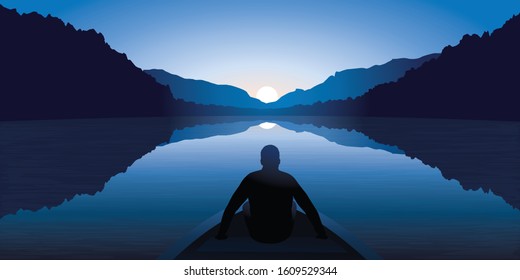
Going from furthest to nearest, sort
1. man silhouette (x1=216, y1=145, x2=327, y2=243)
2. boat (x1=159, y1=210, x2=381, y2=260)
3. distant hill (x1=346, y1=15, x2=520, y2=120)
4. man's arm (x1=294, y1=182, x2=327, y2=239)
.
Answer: distant hill (x1=346, y1=15, x2=520, y2=120), boat (x1=159, y1=210, x2=381, y2=260), man's arm (x1=294, y1=182, x2=327, y2=239), man silhouette (x1=216, y1=145, x2=327, y2=243)

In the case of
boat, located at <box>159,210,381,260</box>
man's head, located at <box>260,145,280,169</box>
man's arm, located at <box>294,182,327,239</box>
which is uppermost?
man's head, located at <box>260,145,280,169</box>

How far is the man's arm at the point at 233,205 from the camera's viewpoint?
7.99m

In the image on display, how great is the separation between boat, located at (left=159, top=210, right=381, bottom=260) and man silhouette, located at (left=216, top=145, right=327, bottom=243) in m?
0.37

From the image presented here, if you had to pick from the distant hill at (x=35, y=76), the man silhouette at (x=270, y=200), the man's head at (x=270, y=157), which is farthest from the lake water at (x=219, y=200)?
the distant hill at (x=35, y=76)

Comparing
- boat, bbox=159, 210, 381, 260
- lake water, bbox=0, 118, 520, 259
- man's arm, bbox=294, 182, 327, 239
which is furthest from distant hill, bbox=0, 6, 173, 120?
man's arm, bbox=294, 182, 327, 239

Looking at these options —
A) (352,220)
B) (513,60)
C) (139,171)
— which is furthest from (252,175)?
(513,60)

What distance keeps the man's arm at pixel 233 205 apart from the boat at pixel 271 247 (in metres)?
0.27

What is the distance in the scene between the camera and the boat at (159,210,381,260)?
29.0ft

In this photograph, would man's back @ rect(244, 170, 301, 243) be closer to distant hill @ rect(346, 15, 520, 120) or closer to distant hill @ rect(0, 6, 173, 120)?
distant hill @ rect(346, 15, 520, 120)

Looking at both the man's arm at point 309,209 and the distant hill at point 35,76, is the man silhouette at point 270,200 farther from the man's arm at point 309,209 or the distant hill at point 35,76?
the distant hill at point 35,76

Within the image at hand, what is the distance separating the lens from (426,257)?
11.4m

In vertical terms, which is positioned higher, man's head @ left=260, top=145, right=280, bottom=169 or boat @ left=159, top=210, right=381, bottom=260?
man's head @ left=260, top=145, right=280, bottom=169

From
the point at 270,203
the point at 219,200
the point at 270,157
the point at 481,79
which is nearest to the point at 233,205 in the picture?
the point at 270,203

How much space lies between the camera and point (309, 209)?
8336mm
